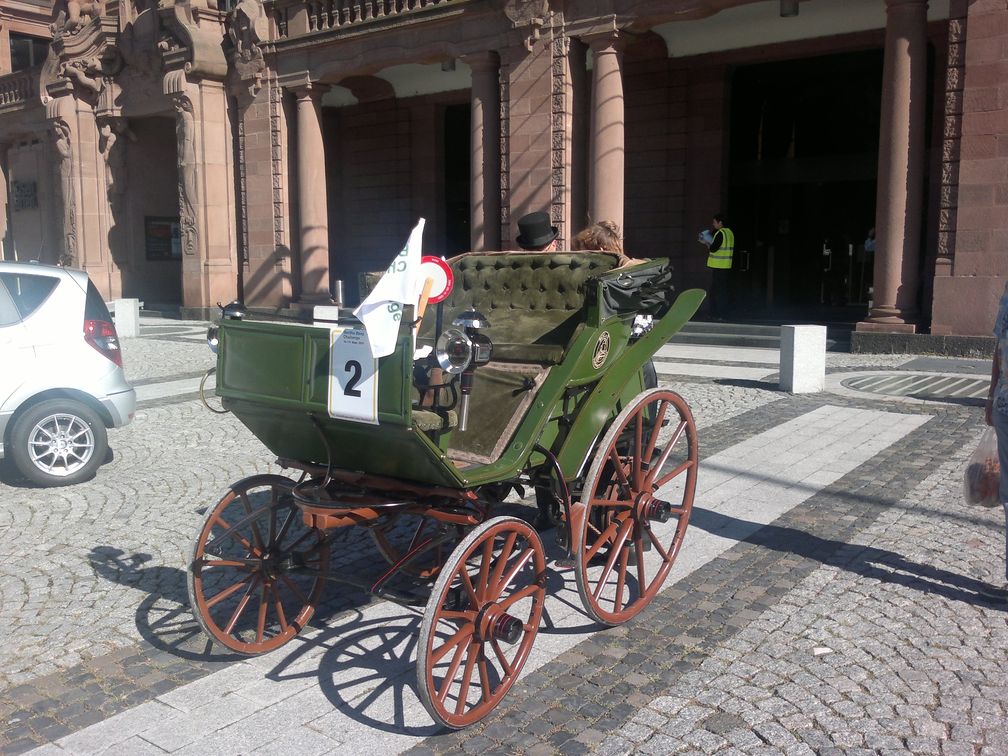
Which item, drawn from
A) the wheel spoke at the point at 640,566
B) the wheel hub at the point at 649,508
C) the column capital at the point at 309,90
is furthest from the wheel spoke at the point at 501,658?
the column capital at the point at 309,90

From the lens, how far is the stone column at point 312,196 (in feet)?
66.7

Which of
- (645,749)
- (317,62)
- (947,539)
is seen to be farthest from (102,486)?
(317,62)

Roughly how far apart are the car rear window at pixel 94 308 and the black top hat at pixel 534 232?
12.5 feet

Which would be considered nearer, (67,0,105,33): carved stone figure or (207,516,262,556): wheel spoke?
(207,516,262,556): wheel spoke

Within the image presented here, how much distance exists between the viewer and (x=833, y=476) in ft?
23.4

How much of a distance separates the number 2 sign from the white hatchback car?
469 centimetres

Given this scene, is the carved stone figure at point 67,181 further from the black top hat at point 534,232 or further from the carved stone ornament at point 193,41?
the black top hat at point 534,232

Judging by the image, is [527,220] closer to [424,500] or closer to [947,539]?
[424,500]

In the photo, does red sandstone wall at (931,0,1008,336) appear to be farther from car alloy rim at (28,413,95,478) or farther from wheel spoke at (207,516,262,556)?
wheel spoke at (207,516,262,556)

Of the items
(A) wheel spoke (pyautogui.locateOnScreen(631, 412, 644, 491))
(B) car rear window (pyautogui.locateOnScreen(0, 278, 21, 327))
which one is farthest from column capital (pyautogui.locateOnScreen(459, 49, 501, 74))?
(A) wheel spoke (pyautogui.locateOnScreen(631, 412, 644, 491))

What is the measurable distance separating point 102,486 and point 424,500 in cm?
428

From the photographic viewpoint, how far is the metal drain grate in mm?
10445

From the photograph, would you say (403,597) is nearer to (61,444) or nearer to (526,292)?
(526,292)

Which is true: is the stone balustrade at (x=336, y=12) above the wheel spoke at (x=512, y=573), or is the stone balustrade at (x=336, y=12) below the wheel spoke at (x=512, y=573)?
above
